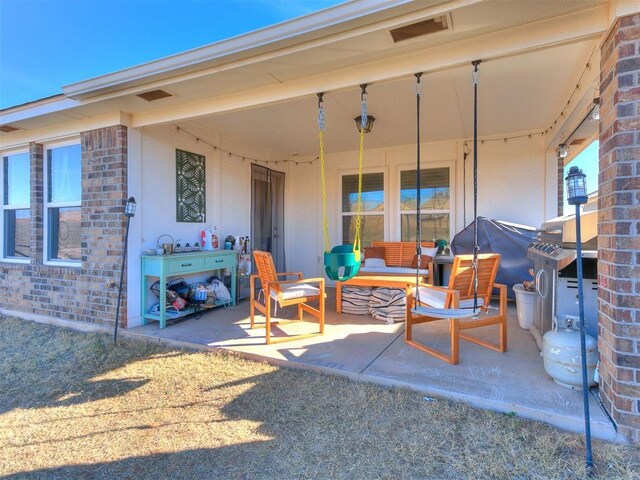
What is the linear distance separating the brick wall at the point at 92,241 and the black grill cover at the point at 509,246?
15.8 feet

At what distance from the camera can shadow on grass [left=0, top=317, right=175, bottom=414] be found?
105 inches

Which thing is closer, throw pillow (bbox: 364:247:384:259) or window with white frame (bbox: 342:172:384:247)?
throw pillow (bbox: 364:247:384:259)

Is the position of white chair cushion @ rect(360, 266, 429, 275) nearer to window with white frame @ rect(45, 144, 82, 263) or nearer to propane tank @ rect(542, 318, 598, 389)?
propane tank @ rect(542, 318, 598, 389)

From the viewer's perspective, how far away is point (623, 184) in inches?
74.3

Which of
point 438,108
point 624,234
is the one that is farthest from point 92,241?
point 624,234

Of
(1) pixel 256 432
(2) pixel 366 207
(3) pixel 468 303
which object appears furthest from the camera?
(2) pixel 366 207

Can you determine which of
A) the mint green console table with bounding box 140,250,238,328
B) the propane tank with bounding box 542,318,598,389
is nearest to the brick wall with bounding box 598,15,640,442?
the propane tank with bounding box 542,318,598,389

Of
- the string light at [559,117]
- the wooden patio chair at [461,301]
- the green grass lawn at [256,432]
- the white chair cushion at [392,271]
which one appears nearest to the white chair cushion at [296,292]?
the green grass lawn at [256,432]

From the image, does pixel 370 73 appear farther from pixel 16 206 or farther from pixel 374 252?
pixel 16 206

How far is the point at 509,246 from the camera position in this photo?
4691 mm

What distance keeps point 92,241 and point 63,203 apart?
3.04ft

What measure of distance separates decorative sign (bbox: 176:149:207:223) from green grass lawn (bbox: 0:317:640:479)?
235cm

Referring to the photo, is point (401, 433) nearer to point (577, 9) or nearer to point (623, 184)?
point (623, 184)

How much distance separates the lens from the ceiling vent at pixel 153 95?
11.1 feet
